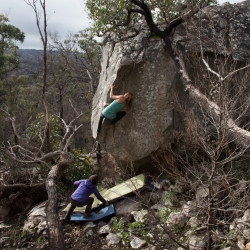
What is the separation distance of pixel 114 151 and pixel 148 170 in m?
1.00

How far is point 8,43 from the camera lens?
16.8 m

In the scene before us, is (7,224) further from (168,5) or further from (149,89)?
(168,5)

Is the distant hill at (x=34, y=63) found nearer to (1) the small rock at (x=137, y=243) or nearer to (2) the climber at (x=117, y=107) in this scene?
(2) the climber at (x=117, y=107)

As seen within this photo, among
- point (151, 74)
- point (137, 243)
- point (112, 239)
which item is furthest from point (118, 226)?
point (151, 74)

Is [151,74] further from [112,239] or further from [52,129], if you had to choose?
[52,129]

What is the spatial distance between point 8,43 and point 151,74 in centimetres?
1289

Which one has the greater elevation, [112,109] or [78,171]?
[112,109]

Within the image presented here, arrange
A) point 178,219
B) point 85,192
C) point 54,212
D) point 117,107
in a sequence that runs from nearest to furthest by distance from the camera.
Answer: point 178,219, point 54,212, point 85,192, point 117,107

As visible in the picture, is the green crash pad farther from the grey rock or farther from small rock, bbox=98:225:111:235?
the grey rock

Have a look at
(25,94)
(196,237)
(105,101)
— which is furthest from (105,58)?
(25,94)

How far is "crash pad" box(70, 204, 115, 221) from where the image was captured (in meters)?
5.77

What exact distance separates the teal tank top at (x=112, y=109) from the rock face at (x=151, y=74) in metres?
0.47

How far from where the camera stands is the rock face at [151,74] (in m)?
6.75

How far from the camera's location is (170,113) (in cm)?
683
